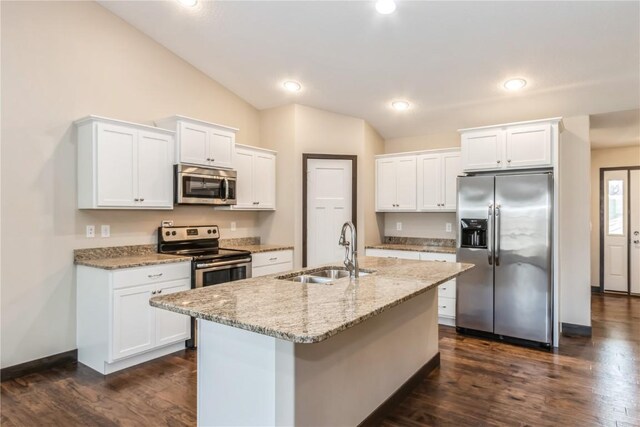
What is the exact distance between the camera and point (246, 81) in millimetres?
4574

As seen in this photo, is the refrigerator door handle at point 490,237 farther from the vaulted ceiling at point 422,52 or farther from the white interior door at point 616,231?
the white interior door at point 616,231

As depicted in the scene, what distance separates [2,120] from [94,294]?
61.6 inches

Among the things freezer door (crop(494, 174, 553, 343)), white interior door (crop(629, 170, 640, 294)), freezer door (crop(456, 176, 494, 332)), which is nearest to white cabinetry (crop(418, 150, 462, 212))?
freezer door (crop(456, 176, 494, 332))

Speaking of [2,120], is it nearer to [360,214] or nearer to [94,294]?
[94,294]

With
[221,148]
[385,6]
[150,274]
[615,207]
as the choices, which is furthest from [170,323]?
[615,207]

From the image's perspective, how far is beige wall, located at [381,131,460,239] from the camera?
5086 mm

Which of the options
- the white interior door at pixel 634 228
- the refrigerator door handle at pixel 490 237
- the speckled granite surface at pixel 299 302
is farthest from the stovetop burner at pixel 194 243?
the white interior door at pixel 634 228

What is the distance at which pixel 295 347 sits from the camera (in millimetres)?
1654

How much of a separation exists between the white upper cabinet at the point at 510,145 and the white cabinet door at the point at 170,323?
11.0ft

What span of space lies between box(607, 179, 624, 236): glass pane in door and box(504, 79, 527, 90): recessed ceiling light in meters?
3.72

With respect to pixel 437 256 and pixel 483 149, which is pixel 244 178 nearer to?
pixel 437 256

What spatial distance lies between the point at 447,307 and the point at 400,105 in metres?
2.50

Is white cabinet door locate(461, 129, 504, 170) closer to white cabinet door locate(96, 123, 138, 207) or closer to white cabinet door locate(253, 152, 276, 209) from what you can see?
white cabinet door locate(253, 152, 276, 209)

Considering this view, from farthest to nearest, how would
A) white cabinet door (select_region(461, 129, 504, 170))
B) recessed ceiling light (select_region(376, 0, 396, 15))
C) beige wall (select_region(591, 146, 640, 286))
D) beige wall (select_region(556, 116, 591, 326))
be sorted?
beige wall (select_region(591, 146, 640, 286)), beige wall (select_region(556, 116, 591, 326)), white cabinet door (select_region(461, 129, 504, 170)), recessed ceiling light (select_region(376, 0, 396, 15))
